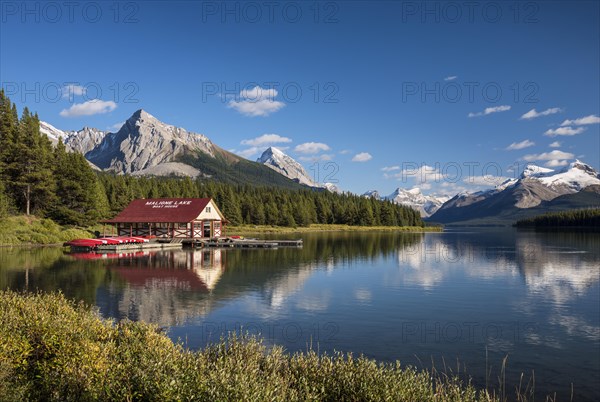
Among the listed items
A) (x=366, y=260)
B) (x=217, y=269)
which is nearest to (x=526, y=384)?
(x=217, y=269)

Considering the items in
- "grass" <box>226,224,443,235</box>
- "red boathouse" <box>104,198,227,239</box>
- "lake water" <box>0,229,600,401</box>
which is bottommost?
"lake water" <box>0,229,600,401</box>

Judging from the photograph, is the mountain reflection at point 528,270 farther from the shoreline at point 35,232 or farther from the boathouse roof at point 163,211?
the shoreline at point 35,232

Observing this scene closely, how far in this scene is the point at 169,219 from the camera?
8812cm

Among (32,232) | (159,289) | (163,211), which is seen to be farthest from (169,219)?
(159,289)

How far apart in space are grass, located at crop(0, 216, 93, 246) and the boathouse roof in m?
7.90

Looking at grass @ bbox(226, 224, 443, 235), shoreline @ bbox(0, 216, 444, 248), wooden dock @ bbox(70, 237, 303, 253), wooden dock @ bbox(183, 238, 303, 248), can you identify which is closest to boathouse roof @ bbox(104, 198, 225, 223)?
wooden dock @ bbox(70, 237, 303, 253)

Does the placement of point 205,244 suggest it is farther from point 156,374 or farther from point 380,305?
point 156,374

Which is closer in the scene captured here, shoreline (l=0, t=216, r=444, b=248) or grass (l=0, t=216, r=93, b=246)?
shoreline (l=0, t=216, r=444, b=248)

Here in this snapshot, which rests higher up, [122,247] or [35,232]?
[35,232]

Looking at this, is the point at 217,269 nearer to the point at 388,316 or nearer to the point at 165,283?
the point at 165,283

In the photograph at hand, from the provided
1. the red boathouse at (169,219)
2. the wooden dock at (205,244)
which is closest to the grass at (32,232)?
the red boathouse at (169,219)

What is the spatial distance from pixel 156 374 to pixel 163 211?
83471 mm

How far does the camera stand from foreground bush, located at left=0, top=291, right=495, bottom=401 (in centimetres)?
1042

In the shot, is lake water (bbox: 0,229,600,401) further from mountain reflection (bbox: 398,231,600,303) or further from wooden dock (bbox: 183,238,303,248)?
wooden dock (bbox: 183,238,303,248)
